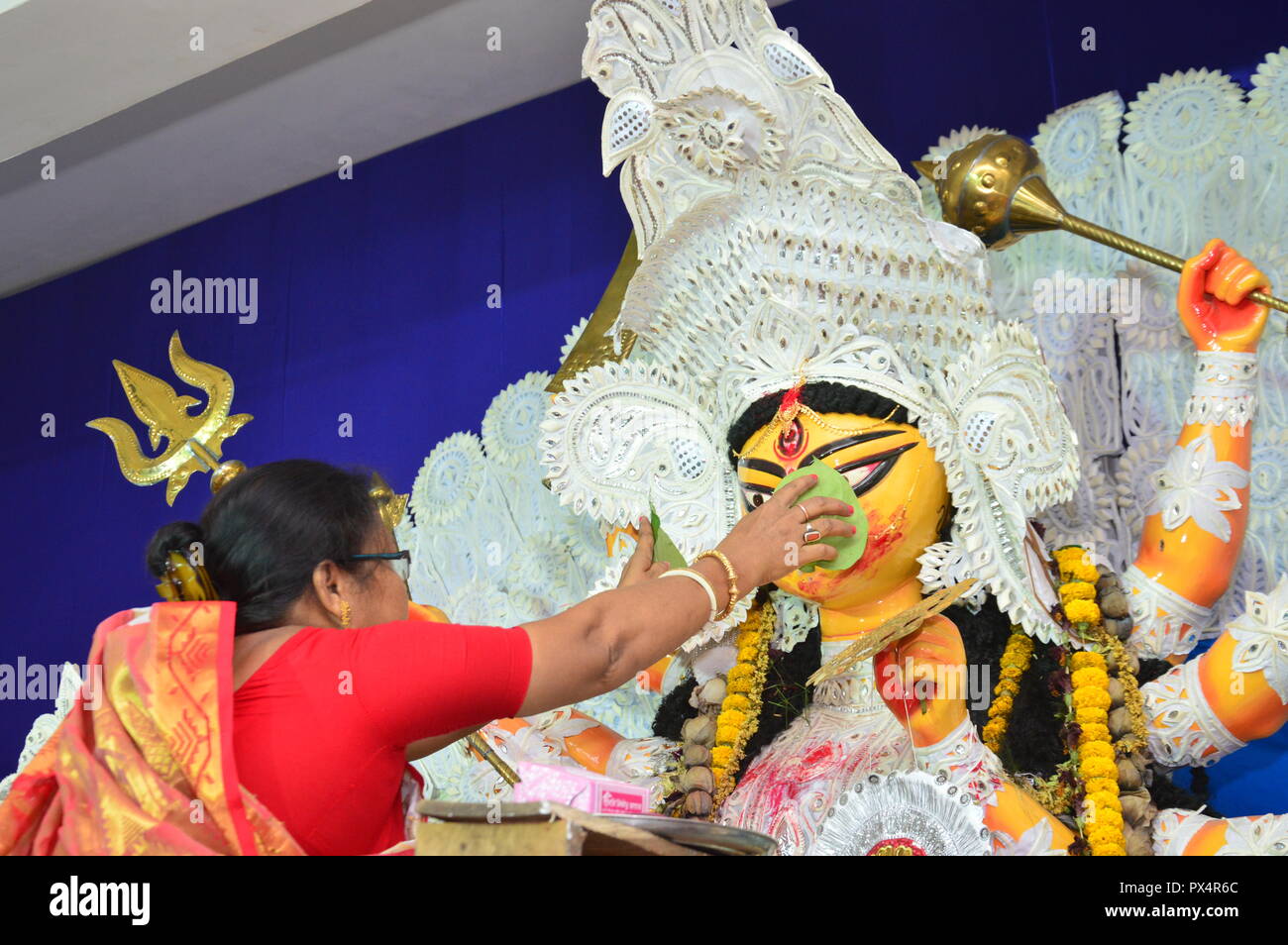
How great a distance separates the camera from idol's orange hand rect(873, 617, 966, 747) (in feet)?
8.67

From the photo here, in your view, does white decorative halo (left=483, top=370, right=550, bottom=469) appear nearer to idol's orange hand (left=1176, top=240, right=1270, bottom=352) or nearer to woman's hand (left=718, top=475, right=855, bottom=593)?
woman's hand (left=718, top=475, right=855, bottom=593)

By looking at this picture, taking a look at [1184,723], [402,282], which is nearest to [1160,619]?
[1184,723]

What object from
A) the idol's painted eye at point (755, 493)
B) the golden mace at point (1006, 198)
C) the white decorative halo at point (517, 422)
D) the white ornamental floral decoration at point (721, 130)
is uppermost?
the white ornamental floral decoration at point (721, 130)

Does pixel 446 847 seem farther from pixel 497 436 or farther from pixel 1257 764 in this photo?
pixel 497 436

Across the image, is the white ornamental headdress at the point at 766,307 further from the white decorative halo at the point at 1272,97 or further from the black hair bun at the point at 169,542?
the black hair bun at the point at 169,542

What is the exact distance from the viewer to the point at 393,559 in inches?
78.7

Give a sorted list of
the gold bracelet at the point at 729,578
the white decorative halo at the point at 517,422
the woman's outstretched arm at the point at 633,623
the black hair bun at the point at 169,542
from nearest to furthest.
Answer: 1. the woman's outstretched arm at the point at 633,623
2. the black hair bun at the point at 169,542
3. the gold bracelet at the point at 729,578
4. the white decorative halo at the point at 517,422

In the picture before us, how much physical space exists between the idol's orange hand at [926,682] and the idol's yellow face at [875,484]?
6.5 inches

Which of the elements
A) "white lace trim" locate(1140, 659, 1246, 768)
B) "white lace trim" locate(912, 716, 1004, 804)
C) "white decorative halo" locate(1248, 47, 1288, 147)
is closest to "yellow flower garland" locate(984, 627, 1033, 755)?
"white lace trim" locate(912, 716, 1004, 804)

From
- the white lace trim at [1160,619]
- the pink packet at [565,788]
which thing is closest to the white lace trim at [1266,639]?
the white lace trim at [1160,619]

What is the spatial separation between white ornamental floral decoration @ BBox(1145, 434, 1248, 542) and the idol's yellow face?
0.42m

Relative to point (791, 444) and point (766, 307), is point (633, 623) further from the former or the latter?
point (766, 307)

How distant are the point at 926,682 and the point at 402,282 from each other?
7.92 feet

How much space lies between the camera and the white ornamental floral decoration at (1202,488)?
2721mm
